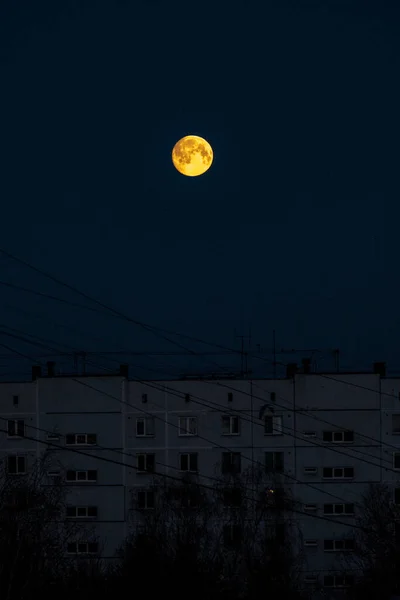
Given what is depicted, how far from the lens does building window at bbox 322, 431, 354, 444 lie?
153 ft

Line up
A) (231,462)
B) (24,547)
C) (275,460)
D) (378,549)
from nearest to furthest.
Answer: (24,547)
(378,549)
(231,462)
(275,460)

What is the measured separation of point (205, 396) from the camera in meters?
46.7

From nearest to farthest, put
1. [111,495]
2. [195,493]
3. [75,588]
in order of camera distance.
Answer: [75,588] < [195,493] < [111,495]

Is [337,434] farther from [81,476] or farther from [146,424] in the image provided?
[81,476]

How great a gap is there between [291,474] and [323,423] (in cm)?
306

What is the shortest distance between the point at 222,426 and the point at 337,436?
5.90 m

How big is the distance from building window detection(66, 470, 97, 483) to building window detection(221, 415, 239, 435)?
6943mm

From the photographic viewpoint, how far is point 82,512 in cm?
4572

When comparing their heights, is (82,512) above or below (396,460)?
below

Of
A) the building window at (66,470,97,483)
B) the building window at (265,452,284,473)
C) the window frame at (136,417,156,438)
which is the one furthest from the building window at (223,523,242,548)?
the building window at (66,470,97,483)

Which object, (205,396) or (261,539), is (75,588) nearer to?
(261,539)

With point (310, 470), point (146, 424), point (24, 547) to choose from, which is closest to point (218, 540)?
point (310, 470)

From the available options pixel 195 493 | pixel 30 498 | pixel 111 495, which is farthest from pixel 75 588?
pixel 111 495

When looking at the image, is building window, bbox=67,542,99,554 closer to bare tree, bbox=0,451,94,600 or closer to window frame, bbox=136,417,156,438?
window frame, bbox=136,417,156,438
